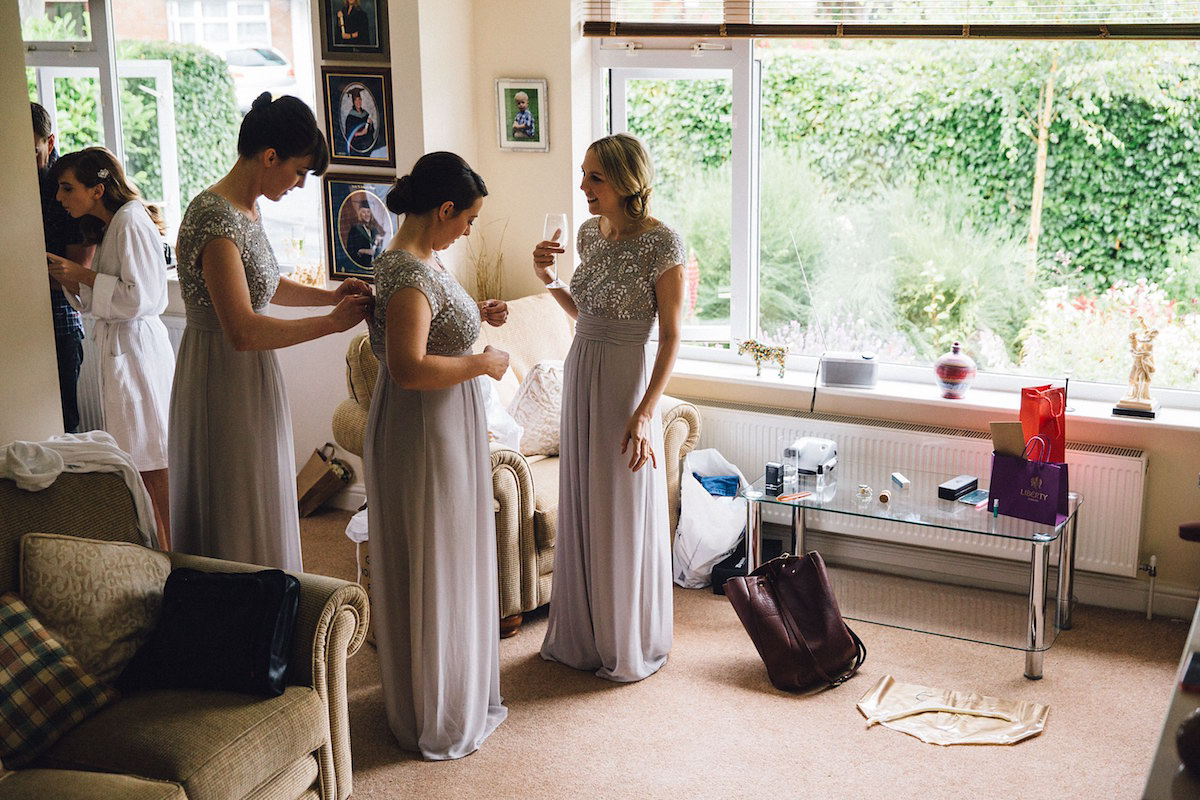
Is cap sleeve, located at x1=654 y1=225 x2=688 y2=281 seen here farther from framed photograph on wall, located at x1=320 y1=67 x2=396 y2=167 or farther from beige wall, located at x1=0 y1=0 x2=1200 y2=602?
framed photograph on wall, located at x1=320 y1=67 x2=396 y2=167

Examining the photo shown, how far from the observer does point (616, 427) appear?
3.35 meters

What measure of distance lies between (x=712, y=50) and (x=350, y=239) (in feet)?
5.50

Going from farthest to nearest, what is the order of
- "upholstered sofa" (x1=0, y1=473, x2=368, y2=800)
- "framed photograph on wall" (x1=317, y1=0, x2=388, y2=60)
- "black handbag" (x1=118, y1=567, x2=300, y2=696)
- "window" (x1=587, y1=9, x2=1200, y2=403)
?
"framed photograph on wall" (x1=317, y1=0, x2=388, y2=60)
"window" (x1=587, y1=9, x2=1200, y2=403)
"black handbag" (x1=118, y1=567, x2=300, y2=696)
"upholstered sofa" (x1=0, y1=473, x2=368, y2=800)

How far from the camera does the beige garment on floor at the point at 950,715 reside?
3.13m

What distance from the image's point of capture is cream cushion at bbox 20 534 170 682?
249cm

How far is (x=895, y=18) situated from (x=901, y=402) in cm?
141

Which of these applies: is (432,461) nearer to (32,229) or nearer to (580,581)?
(580,581)

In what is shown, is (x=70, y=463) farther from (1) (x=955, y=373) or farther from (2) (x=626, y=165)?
(1) (x=955, y=373)

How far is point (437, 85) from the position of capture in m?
4.45

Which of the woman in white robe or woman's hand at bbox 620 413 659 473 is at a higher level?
the woman in white robe

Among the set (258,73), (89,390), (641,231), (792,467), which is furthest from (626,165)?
(258,73)

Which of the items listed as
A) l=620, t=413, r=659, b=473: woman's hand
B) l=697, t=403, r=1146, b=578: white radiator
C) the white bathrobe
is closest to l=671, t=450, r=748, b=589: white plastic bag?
l=697, t=403, r=1146, b=578: white radiator

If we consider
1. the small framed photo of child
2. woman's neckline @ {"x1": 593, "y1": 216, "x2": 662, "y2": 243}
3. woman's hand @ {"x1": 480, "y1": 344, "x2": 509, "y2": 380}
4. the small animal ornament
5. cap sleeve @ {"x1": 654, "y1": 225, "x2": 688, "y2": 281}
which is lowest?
the small animal ornament

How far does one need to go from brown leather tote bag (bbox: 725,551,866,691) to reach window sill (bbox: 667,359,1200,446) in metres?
0.91
